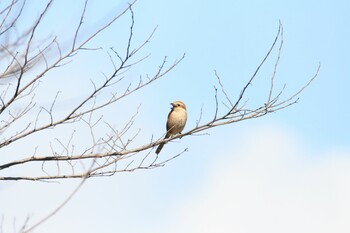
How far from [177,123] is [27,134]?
4.11m

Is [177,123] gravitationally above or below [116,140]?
above

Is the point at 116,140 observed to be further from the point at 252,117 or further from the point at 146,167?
the point at 252,117

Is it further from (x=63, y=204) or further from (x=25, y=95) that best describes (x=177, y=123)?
(x=63, y=204)

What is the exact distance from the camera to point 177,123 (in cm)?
827

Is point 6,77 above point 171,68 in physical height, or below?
below

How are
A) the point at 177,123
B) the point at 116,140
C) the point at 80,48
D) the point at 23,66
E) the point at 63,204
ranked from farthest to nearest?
the point at 177,123, the point at 116,140, the point at 80,48, the point at 23,66, the point at 63,204

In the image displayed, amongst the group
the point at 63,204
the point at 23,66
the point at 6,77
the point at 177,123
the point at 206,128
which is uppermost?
the point at 177,123

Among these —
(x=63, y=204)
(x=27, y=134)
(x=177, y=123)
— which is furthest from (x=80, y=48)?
(x=177, y=123)

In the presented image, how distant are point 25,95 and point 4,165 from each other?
642 mm

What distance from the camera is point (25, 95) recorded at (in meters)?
3.99

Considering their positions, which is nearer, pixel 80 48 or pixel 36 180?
pixel 80 48

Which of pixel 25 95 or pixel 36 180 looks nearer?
pixel 25 95

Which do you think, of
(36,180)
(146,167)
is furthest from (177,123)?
(36,180)

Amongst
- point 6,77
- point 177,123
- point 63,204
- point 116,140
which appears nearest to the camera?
point 63,204
